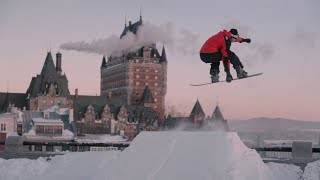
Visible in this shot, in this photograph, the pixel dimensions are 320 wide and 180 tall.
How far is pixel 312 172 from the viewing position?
2362 centimetres

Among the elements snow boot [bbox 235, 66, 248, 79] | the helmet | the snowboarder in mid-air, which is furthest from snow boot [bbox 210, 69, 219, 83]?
the helmet

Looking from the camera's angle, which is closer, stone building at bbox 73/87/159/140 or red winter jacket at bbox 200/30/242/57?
red winter jacket at bbox 200/30/242/57

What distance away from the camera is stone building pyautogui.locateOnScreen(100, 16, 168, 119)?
15295 centimetres

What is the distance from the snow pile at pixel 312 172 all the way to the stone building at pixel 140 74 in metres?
125

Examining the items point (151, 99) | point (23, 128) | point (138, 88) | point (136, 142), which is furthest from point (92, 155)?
point (138, 88)

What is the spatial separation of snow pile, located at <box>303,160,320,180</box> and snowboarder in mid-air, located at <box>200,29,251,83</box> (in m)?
6.76

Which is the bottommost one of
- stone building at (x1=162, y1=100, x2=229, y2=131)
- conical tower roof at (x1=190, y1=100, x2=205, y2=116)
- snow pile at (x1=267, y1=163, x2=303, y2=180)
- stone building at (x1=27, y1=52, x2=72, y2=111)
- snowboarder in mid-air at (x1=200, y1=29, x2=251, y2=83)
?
snow pile at (x1=267, y1=163, x2=303, y2=180)

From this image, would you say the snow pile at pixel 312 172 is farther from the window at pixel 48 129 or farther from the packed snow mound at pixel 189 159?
the window at pixel 48 129

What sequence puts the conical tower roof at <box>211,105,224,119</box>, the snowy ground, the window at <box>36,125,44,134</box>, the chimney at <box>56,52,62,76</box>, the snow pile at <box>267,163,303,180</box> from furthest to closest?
the conical tower roof at <box>211,105,224,119</box> → the chimney at <box>56,52,62,76</box> → the window at <box>36,125,44,134</box> → the snow pile at <box>267,163,303,180</box> → the snowy ground

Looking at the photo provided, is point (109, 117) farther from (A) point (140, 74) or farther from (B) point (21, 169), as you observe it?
(B) point (21, 169)

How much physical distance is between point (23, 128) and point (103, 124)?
27.9 meters

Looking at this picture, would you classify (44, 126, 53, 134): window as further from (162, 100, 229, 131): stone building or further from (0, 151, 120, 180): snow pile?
(0, 151, 120, 180): snow pile

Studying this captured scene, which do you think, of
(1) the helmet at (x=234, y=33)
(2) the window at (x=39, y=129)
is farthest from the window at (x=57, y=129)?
(1) the helmet at (x=234, y=33)

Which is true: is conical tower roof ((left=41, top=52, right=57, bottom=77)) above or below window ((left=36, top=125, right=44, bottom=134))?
above
